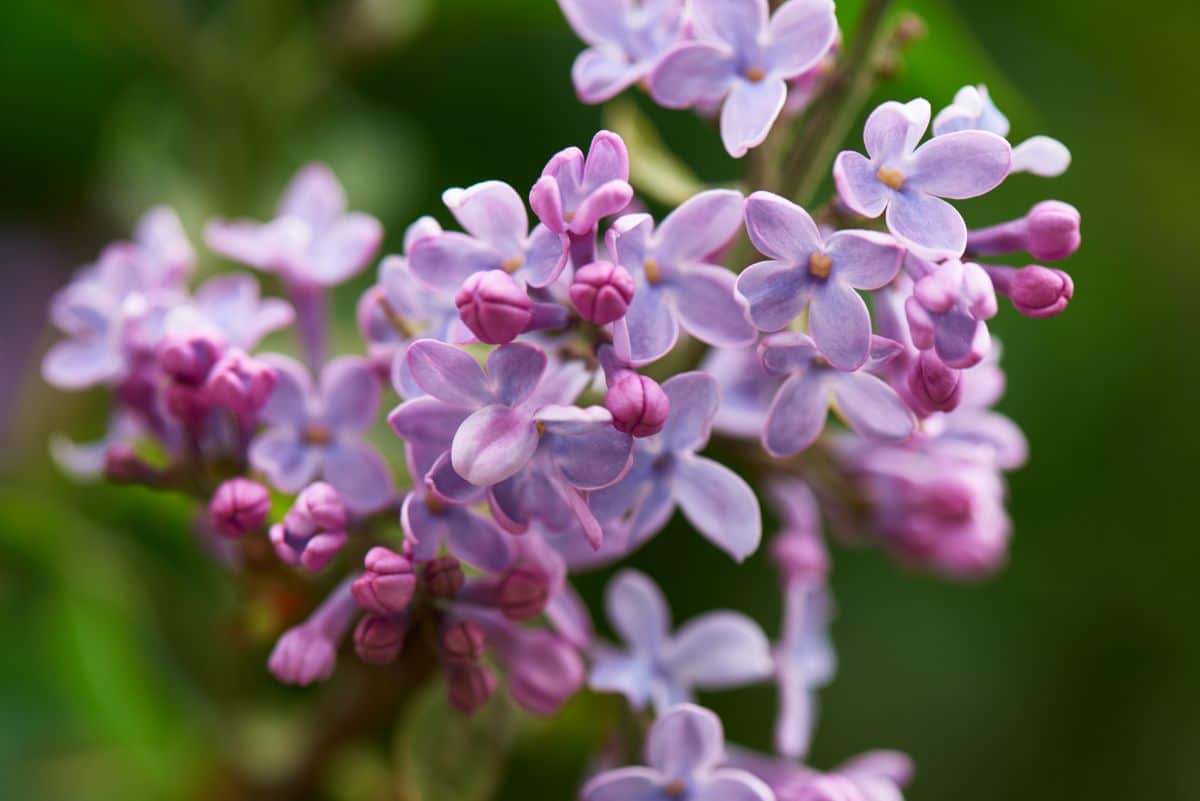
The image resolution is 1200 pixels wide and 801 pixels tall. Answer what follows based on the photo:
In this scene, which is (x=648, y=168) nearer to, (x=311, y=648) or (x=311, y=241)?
(x=311, y=241)

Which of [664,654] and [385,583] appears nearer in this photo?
[385,583]

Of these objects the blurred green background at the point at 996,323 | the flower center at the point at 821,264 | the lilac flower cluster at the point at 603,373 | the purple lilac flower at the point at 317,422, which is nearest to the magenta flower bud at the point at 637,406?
the lilac flower cluster at the point at 603,373

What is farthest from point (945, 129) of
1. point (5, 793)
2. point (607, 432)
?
point (5, 793)

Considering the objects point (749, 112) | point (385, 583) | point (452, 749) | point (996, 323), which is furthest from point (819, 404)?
point (996, 323)

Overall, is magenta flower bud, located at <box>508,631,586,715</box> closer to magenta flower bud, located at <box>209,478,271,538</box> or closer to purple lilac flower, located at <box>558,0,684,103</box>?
magenta flower bud, located at <box>209,478,271,538</box>

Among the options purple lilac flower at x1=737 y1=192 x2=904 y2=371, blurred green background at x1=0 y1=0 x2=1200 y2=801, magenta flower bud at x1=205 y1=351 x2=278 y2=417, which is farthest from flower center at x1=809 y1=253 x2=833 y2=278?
blurred green background at x1=0 y1=0 x2=1200 y2=801

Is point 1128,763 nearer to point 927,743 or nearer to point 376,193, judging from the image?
point 927,743
